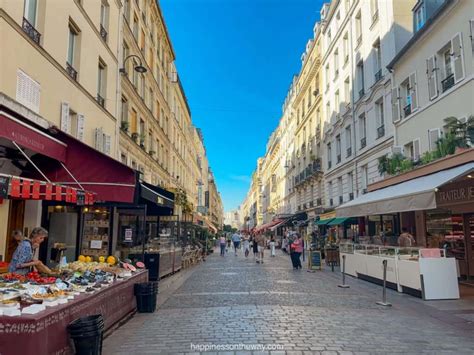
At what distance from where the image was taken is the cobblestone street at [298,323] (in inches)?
241

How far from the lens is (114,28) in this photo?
18156mm

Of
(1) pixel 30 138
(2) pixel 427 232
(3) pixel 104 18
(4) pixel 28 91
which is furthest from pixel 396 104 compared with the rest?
(1) pixel 30 138

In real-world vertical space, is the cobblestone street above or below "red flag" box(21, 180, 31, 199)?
below

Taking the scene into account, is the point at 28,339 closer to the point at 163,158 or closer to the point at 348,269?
the point at 348,269

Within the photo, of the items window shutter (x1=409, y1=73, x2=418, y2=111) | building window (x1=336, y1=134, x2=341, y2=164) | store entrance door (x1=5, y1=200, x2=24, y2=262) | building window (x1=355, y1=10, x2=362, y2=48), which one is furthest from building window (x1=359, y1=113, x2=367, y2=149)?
store entrance door (x1=5, y1=200, x2=24, y2=262)

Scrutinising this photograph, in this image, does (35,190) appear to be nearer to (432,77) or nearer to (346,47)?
(432,77)

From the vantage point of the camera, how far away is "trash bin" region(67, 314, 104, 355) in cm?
507

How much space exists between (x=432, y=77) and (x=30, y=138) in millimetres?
14395

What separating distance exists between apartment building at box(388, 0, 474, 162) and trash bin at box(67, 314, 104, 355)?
12432mm

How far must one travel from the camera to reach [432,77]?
15688mm

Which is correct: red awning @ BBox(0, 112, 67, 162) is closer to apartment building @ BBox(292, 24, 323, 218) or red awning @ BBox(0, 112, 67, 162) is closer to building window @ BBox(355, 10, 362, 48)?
building window @ BBox(355, 10, 362, 48)

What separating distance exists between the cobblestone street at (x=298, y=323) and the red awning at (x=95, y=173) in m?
2.93

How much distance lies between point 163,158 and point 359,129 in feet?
50.2

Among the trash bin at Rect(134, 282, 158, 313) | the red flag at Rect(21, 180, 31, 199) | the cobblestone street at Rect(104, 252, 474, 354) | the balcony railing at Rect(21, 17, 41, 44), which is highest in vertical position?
the balcony railing at Rect(21, 17, 41, 44)
